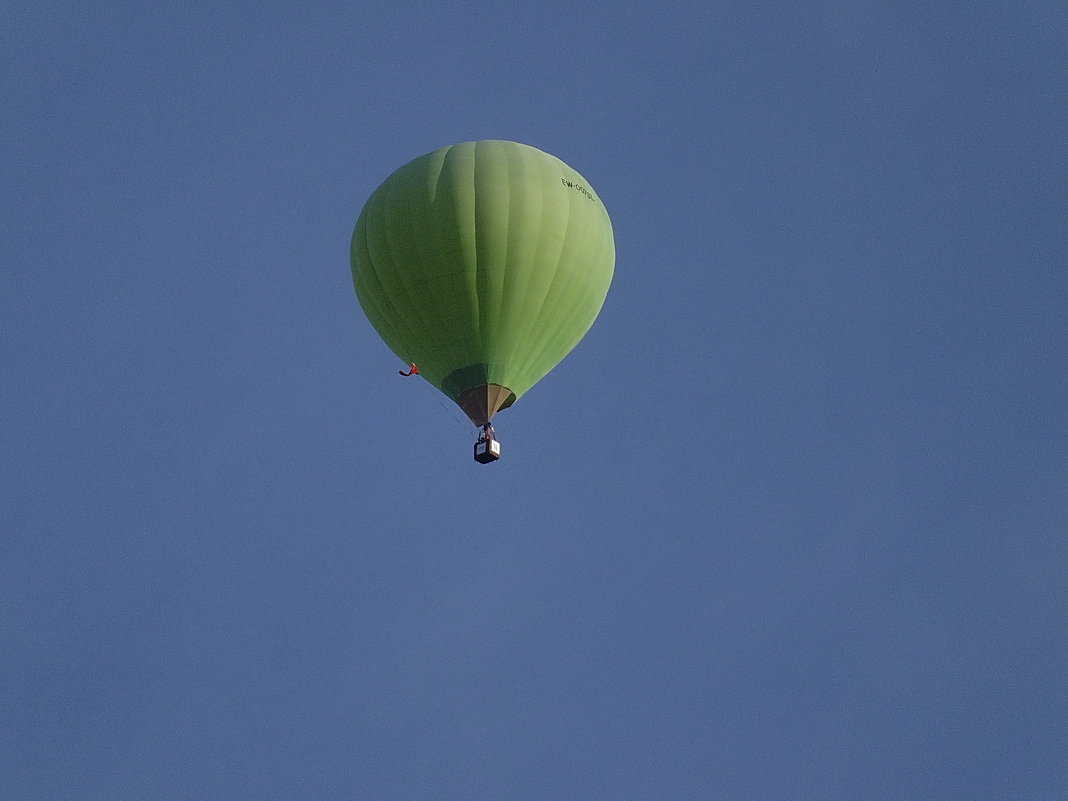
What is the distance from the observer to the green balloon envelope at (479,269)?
29000 mm

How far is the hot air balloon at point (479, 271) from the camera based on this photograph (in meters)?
29.0

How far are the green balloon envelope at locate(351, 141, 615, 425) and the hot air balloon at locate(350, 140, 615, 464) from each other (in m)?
0.02

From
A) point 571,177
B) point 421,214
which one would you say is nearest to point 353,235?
point 421,214

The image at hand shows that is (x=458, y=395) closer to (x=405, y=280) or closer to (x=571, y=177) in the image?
(x=405, y=280)

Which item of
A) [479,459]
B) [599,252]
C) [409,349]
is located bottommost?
[479,459]

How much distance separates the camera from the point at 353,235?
101 ft

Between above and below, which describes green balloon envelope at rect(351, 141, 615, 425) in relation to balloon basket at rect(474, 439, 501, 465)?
above

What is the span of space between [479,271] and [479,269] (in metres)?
0.04

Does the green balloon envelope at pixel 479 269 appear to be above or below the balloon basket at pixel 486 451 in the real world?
above

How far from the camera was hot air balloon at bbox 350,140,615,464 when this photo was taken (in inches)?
1141

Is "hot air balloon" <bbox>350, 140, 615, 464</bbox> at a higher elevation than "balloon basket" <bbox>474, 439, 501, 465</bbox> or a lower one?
higher

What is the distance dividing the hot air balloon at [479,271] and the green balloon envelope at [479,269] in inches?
0.7

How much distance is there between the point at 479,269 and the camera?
95.0 ft

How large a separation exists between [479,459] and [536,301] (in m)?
2.84
